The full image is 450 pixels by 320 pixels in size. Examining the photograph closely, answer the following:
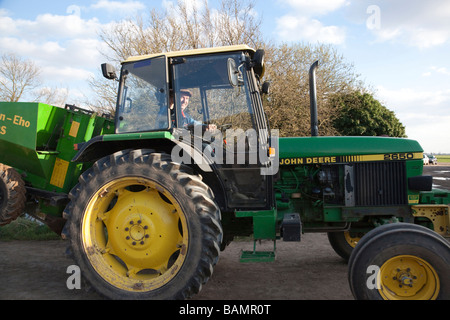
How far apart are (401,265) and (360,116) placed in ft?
47.5

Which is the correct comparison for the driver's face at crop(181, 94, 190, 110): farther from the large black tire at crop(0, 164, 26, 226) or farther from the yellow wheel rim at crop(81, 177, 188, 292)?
the large black tire at crop(0, 164, 26, 226)

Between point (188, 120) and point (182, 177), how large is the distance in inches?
29.5

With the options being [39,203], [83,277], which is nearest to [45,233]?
[39,203]

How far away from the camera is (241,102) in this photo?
11.3 ft

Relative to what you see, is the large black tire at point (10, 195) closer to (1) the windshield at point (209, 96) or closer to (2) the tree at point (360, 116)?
(1) the windshield at point (209, 96)

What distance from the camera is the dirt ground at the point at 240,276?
11.2 ft

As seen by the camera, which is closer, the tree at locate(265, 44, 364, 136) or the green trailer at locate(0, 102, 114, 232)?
the green trailer at locate(0, 102, 114, 232)

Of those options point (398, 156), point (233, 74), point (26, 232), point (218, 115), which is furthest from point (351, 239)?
point (26, 232)

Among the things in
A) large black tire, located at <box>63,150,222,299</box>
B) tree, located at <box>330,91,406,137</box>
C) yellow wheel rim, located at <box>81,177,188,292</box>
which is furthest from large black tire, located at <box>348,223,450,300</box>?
tree, located at <box>330,91,406,137</box>

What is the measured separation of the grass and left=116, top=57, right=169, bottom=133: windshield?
3.75 metres

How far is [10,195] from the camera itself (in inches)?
153

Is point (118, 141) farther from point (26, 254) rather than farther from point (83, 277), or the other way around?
point (26, 254)

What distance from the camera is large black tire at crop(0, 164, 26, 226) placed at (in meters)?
3.88

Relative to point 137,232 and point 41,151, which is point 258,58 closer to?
point 137,232
